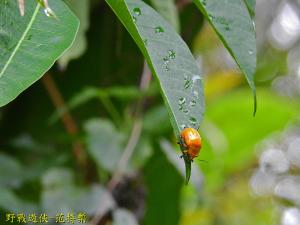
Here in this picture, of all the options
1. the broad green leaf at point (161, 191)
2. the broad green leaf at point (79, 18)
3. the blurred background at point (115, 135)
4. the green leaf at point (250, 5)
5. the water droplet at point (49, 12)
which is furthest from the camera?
Answer: the broad green leaf at point (161, 191)

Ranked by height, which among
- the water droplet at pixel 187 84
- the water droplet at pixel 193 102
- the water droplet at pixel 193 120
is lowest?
the water droplet at pixel 193 120

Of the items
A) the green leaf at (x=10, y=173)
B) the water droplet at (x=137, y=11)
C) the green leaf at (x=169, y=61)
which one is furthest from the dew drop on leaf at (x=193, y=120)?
the green leaf at (x=10, y=173)

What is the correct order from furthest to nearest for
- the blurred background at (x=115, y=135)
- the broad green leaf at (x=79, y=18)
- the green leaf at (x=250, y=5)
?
1. the blurred background at (x=115, y=135)
2. the broad green leaf at (x=79, y=18)
3. the green leaf at (x=250, y=5)

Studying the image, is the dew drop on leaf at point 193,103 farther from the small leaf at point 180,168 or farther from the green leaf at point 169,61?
the small leaf at point 180,168

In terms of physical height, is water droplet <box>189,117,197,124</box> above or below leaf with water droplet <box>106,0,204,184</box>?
below

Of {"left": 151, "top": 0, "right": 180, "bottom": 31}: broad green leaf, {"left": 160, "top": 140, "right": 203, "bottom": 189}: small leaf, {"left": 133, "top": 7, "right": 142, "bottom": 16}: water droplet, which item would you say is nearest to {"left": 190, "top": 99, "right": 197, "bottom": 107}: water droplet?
{"left": 133, "top": 7, "right": 142, "bottom": 16}: water droplet

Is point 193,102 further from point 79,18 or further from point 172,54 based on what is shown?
point 79,18

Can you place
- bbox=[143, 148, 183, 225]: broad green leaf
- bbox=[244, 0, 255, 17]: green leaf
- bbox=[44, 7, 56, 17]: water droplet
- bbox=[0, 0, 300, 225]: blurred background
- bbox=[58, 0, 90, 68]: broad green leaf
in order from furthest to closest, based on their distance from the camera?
bbox=[143, 148, 183, 225]: broad green leaf < bbox=[0, 0, 300, 225]: blurred background < bbox=[58, 0, 90, 68]: broad green leaf < bbox=[244, 0, 255, 17]: green leaf < bbox=[44, 7, 56, 17]: water droplet

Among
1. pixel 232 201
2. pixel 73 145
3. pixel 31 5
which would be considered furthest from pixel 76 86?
pixel 232 201

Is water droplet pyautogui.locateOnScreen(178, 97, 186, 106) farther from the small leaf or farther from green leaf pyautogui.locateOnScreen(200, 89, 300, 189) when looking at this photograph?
green leaf pyautogui.locateOnScreen(200, 89, 300, 189)
